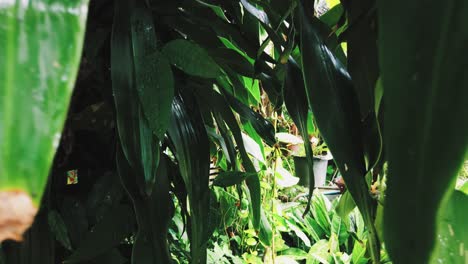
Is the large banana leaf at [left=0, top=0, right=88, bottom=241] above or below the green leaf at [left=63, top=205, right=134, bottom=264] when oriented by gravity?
above

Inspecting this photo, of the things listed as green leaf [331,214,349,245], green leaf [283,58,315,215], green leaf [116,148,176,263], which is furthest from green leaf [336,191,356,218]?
green leaf [331,214,349,245]

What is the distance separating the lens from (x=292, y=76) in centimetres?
43

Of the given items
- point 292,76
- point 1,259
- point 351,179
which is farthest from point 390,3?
point 1,259

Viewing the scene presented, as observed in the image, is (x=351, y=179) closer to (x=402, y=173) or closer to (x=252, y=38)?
(x=402, y=173)

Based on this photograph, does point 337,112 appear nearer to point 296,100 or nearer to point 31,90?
point 296,100

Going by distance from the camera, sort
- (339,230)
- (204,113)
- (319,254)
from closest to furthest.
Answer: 1. (204,113)
2. (319,254)
3. (339,230)

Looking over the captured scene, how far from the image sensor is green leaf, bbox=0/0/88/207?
93 millimetres

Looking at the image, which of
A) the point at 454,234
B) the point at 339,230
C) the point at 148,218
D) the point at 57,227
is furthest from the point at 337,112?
the point at 339,230

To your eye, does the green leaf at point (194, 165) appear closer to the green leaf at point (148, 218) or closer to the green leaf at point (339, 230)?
the green leaf at point (148, 218)

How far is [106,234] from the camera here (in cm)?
44

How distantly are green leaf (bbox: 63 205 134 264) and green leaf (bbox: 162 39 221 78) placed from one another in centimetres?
20

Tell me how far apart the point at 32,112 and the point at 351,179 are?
23cm

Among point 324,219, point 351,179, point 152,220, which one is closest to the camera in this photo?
point 351,179

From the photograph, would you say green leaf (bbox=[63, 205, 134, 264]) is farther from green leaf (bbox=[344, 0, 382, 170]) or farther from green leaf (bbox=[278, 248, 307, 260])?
green leaf (bbox=[278, 248, 307, 260])
